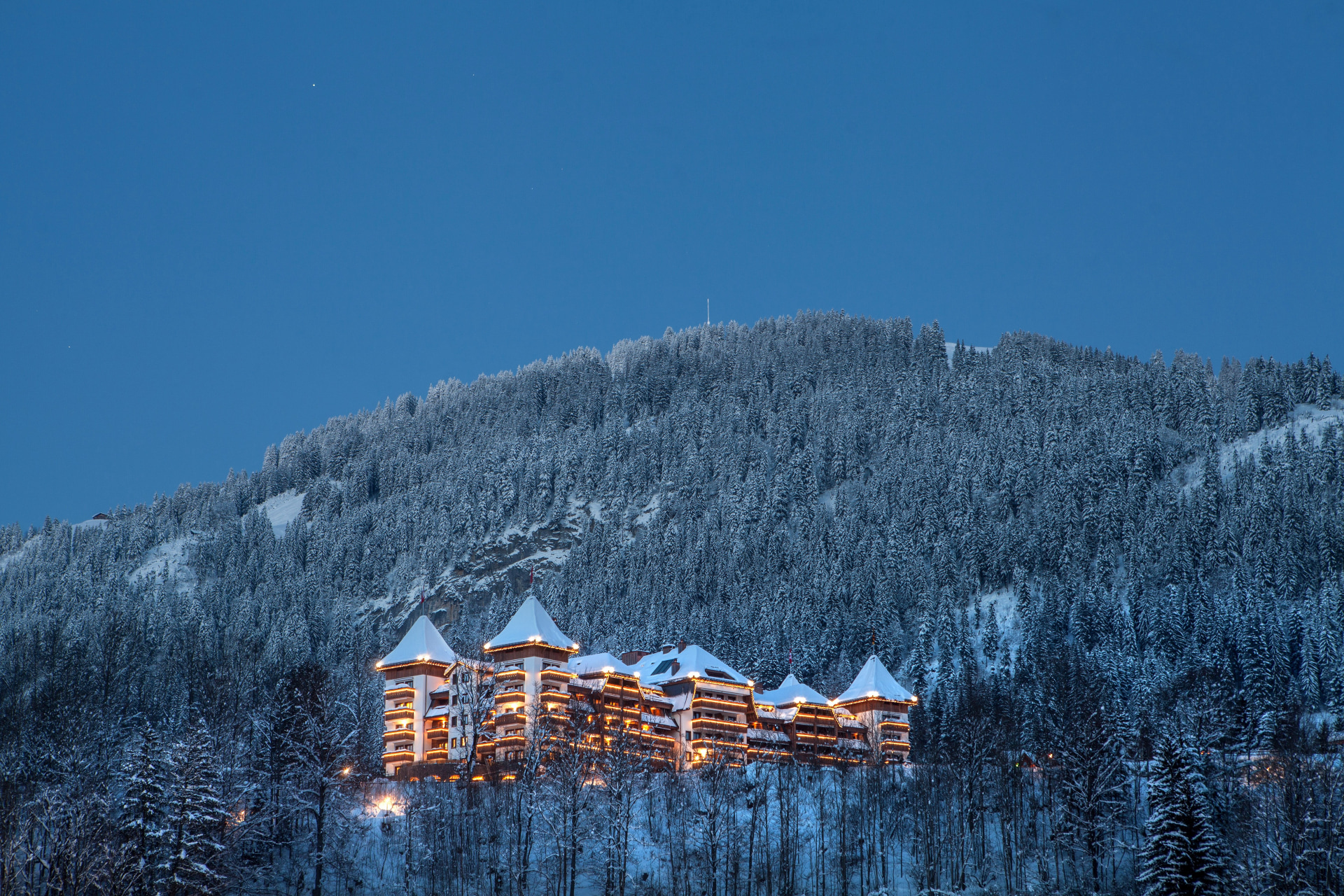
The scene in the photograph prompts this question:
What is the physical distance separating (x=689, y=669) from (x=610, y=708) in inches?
398

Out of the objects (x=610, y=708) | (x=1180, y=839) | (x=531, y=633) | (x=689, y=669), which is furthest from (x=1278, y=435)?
(x=1180, y=839)

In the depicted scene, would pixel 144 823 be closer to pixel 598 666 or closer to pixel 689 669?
pixel 598 666

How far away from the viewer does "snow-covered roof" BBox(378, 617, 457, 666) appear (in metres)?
121

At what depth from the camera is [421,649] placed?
4830 inches

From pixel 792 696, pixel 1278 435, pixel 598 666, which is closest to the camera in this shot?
pixel 598 666

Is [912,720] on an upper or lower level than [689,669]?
lower

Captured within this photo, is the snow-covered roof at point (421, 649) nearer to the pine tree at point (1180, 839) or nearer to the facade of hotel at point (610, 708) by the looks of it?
the facade of hotel at point (610, 708)

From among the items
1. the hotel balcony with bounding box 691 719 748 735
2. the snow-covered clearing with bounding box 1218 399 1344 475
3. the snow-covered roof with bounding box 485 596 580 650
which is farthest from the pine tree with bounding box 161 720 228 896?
the snow-covered clearing with bounding box 1218 399 1344 475

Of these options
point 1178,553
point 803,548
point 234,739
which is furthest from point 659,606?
point 234,739

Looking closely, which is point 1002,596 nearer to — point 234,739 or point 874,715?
point 874,715

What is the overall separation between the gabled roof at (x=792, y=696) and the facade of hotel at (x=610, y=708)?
0.16m

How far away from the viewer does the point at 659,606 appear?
17738 cm

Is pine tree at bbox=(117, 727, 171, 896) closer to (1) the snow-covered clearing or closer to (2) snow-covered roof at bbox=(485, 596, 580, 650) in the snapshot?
A: (2) snow-covered roof at bbox=(485, 596, 580, 650)

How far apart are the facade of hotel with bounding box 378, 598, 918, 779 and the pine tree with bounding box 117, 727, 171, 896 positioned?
37057 millimetres
